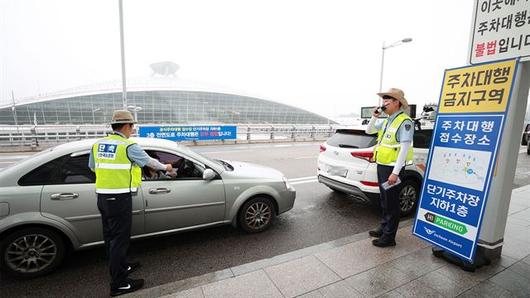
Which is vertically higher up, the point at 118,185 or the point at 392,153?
the point at 392,153

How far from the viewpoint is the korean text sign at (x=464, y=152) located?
8.16ft

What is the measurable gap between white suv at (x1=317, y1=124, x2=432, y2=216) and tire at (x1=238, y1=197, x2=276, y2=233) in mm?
1439

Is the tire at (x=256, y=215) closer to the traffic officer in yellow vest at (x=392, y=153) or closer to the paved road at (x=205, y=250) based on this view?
the paved road at (x=205, y=250)

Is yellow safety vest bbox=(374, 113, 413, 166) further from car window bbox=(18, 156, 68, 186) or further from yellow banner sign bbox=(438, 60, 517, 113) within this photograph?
car window bbox=(18, 156, 68, 186)

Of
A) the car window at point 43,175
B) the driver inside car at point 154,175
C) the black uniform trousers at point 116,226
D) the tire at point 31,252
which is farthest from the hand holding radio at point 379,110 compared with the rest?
the tire at point 31,252

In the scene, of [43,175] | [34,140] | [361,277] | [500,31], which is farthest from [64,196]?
[34,140]

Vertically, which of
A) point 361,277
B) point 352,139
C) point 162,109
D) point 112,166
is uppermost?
point 162,109

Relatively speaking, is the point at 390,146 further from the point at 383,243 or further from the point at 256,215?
the point at 256,215

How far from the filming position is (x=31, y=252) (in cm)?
275

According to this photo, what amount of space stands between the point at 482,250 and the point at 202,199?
3376 millimetres

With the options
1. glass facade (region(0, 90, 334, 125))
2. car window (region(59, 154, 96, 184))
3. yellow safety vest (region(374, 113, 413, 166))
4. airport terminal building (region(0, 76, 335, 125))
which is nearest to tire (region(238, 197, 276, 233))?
yellow safety vest (region(374, 113, 413, 166))

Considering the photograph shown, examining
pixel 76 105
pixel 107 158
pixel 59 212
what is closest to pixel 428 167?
pixel 107 158

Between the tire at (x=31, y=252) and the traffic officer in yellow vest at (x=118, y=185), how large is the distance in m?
0.79

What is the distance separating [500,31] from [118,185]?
4071mm
